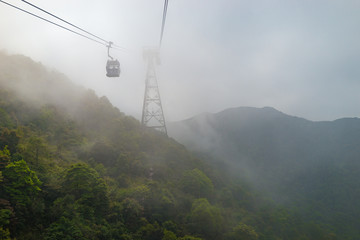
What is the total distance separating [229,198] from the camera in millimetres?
43688

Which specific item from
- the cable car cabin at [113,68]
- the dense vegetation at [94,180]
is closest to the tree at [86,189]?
the dense vegetation at [94,180]

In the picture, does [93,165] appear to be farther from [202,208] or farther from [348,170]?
[348,170]

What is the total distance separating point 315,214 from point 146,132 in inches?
2481

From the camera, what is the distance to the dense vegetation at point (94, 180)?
61.0 feet

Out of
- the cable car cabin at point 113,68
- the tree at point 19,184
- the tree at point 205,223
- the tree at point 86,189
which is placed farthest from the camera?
the tree at point 205,223

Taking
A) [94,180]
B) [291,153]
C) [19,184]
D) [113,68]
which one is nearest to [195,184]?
[94,180]

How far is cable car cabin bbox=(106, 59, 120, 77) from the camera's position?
1978cm

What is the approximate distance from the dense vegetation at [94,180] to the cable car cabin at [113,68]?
10472 millimetres

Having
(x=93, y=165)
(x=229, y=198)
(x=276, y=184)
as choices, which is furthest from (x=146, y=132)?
(x=276, y=184)

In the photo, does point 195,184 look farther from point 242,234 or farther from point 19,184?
point 19,184

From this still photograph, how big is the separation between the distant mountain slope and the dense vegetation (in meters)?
37.1

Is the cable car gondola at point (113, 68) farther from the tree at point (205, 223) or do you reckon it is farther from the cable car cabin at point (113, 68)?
the tree at point (205, 223)

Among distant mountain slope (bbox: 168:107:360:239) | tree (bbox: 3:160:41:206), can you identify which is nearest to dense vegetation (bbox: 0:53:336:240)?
tree (bbox: 3:160:41:206)

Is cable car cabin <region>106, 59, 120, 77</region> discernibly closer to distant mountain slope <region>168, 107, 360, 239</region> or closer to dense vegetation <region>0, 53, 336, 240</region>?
dense vegetation <region>0, 53, 336, 240</region>
